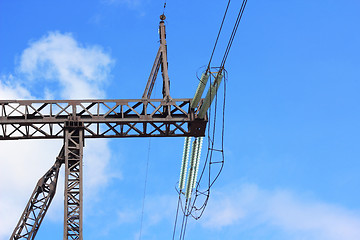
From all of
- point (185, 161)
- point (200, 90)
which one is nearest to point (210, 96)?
point (200, 90)

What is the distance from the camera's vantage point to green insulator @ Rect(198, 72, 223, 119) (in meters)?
19.7

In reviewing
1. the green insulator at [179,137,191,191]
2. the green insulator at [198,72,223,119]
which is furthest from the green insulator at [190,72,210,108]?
the green insulator at [179,137,191,191]

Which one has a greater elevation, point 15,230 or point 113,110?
point 113,110

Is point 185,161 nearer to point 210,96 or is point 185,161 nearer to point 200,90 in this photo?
point 200,90

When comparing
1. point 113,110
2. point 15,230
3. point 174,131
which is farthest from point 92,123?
point 15,230

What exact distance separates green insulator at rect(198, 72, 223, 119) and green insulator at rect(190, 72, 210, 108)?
0.76ft

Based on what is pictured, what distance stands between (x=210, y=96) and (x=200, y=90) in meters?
0.54

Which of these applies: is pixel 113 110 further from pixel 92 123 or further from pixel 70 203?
pixel 70 203

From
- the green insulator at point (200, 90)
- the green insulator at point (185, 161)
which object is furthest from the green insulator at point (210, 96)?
the green insulator at point (185, 161)

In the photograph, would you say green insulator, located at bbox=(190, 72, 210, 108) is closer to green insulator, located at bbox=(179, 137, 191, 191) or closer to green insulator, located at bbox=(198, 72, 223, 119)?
green insulator, located at bbox=(198, 72, 223, 119)

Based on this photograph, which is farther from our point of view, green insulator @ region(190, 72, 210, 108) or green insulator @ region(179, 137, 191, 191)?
green insulator @ region(179, 137, 191, 191)

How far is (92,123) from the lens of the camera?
77.2ft

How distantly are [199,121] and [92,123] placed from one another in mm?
3856

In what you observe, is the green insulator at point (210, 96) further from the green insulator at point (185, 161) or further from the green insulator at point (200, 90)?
the green insulator at point (185, 161)
